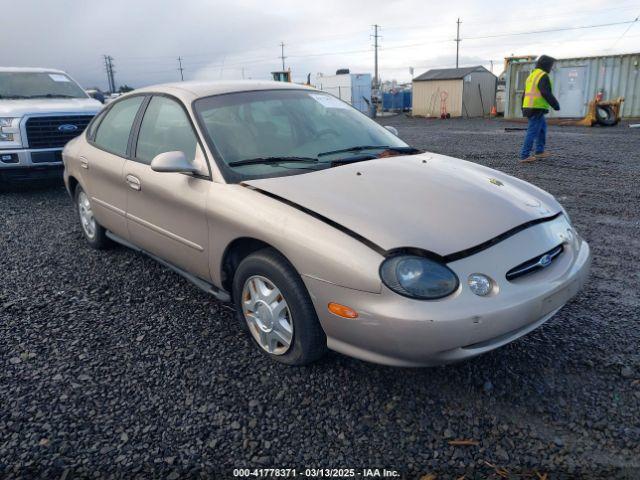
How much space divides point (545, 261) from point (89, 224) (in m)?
4.08

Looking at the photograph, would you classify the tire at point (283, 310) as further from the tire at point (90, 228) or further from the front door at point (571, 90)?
the front door at point (571, 90)

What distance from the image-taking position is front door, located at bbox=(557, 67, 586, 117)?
859 inches

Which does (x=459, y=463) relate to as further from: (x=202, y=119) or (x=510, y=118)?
(x=510, y=118)

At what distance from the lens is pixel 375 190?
8.93 ft

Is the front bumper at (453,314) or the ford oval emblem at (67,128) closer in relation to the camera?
the front bumper at (453,314)

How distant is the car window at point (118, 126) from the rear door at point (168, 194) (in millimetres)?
230

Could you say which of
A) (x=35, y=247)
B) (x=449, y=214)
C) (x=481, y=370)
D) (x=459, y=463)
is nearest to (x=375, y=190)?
(x=449, y=214)

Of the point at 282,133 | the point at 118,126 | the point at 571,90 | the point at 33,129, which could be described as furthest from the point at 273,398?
the point at 571,90

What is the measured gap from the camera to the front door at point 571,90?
21.8 meters

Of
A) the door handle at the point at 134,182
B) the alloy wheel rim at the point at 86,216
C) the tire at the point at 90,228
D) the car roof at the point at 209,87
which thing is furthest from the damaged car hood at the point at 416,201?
the alloy wheel rim at the point at 86,216

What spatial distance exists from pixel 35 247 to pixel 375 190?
403 cm

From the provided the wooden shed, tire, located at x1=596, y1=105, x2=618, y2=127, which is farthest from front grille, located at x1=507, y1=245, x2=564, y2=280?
the wooden shed

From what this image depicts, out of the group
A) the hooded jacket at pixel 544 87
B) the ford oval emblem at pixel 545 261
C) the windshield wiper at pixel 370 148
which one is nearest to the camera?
the ford oval emblem at pixel 545 261

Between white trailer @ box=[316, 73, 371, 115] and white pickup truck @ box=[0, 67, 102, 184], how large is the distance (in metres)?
29.0
